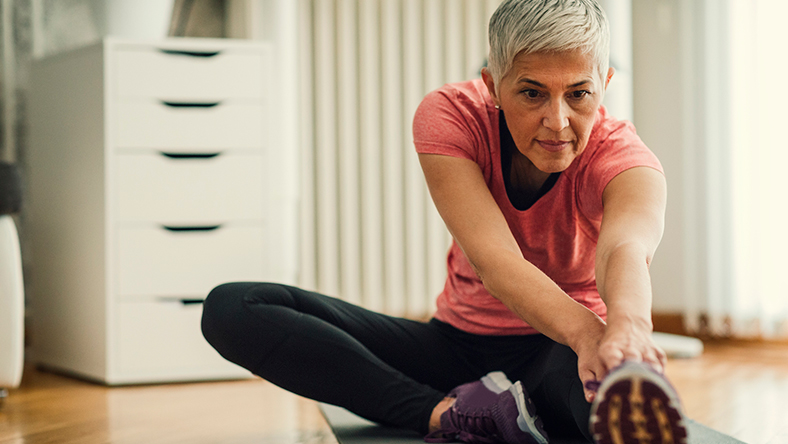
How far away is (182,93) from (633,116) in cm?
162

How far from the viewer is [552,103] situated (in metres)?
0.92

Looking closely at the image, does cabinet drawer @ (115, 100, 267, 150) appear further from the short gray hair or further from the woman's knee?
the short gray hair

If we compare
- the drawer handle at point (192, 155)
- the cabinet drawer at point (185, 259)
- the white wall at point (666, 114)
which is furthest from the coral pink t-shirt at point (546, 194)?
the white wall at point (666, 114)

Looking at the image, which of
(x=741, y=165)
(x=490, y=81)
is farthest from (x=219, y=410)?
(x=741, y=165)

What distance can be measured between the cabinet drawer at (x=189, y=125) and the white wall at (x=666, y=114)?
1.44m

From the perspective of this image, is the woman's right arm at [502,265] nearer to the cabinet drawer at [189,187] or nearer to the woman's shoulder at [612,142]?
the woman's shoulder at [612,142]

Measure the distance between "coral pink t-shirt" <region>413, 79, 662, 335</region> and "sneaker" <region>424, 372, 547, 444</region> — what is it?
0.33 feet

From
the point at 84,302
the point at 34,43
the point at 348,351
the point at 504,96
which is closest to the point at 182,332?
the point at 84,302

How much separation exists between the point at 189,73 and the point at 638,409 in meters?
1.53

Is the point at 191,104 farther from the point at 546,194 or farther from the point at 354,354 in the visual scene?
the point at 546,194

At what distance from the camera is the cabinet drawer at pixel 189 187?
183 centimetres

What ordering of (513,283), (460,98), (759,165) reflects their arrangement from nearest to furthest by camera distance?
(513,283) < (460,98) < (759,165)

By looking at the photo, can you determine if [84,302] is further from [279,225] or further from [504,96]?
[504,96]

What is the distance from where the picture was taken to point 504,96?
966mm
